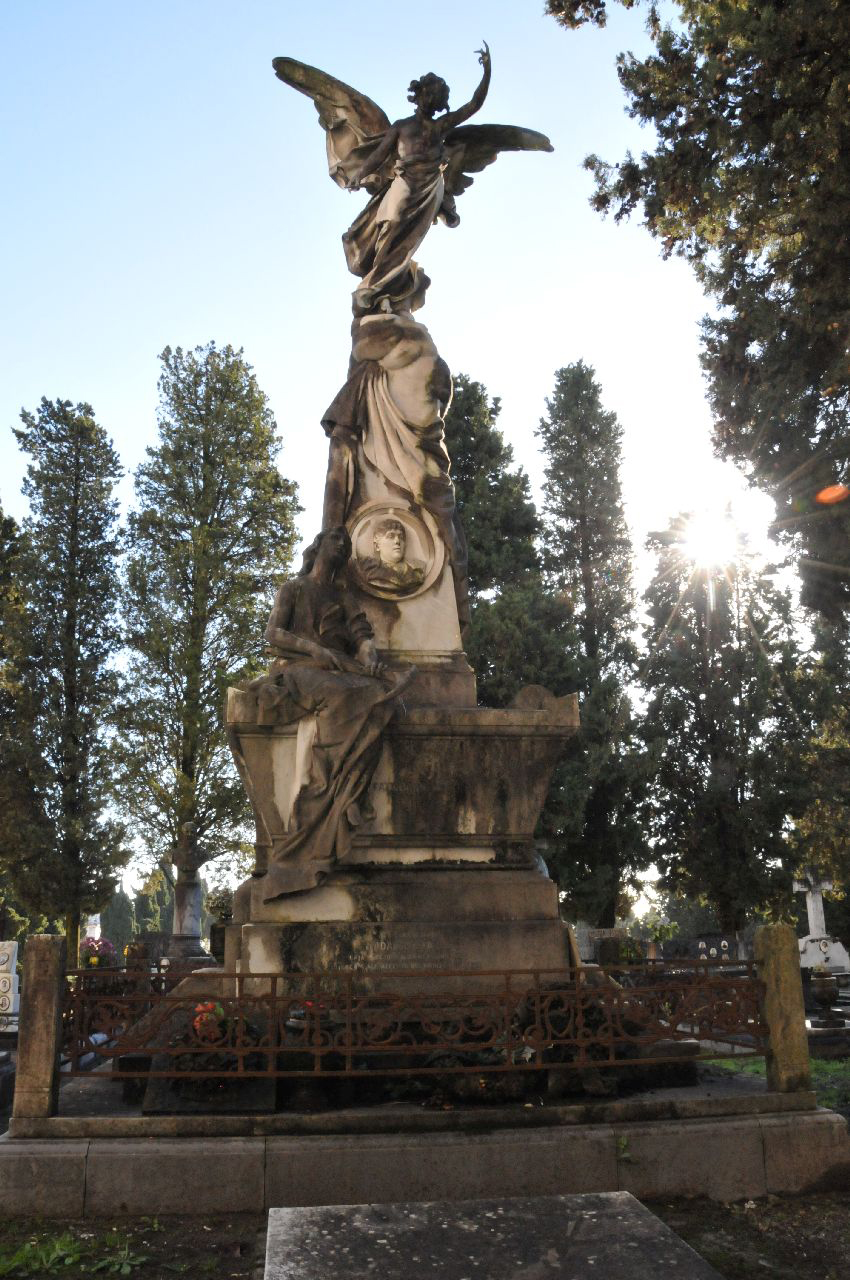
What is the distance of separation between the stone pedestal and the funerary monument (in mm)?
11

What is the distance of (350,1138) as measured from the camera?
4.74 metres

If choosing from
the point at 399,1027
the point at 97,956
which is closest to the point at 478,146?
the point at 399,1027

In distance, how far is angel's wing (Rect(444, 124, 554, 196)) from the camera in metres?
9.12

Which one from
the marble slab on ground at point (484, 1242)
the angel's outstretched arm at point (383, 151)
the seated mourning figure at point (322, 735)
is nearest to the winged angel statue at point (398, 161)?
the angel's outstretched arm at point (383, 151)

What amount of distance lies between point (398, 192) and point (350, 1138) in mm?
7089

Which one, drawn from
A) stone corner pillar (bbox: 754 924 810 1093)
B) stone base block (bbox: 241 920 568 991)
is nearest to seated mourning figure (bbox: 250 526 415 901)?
stone base block (bbox: 241 920 568 991)

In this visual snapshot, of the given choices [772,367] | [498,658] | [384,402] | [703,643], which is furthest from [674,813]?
[384,402]

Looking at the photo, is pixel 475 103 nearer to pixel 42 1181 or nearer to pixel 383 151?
pixel 383 151

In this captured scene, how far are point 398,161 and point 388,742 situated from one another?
508 cm

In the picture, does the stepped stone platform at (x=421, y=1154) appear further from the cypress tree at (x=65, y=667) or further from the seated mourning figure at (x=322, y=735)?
the cypress tree at (x=65, y=667)

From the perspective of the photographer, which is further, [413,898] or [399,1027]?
[413,898]

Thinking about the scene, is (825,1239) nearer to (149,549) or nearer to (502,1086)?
(502,1086)

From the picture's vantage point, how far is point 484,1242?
258 centimetres

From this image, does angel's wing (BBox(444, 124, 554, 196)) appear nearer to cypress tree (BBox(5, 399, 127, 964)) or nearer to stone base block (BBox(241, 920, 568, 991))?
stone base block (BBox(241, 920, 568, 991))
